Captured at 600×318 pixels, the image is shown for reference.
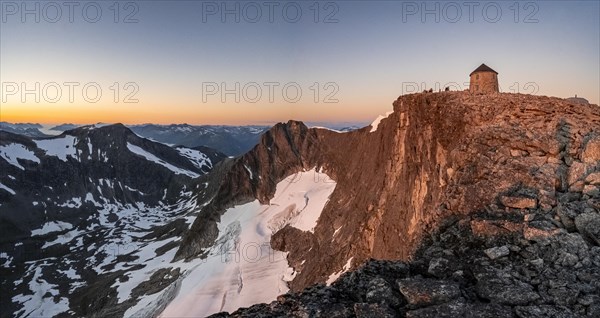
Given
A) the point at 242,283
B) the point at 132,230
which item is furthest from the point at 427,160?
the point at 132,230

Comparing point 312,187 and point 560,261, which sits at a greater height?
point 560,261

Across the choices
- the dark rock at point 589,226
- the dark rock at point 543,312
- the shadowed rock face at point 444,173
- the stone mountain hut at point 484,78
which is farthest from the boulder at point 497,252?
the stone mountain hut at point 484,78

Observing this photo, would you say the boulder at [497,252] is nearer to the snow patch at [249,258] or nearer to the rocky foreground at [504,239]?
the rocky foreground at [504,239]

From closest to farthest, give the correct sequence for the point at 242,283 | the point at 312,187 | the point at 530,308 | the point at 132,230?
the point at 530,308 < the point at 242,283 < the point at 312,187 < the point at 132,230

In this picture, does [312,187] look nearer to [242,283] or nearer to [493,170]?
[242,283]

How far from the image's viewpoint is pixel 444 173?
26.9m

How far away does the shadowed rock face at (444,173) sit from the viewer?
34.4 ft

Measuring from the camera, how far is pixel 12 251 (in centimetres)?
16550

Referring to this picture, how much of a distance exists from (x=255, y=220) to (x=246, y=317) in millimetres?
103425

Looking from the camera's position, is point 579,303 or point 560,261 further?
point 560,261

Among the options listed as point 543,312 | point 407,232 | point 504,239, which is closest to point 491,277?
point 543,312

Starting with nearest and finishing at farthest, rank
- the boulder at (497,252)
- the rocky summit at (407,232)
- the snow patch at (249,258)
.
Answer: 1. the rocky summit at (407,232)
2. the boulder at (497,252)
3. the snow patch at (249,258)

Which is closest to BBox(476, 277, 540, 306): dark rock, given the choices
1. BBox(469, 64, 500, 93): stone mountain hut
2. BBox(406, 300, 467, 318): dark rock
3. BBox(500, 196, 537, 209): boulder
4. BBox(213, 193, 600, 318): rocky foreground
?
BBox(213, 193, 600, 318): rocky foreground

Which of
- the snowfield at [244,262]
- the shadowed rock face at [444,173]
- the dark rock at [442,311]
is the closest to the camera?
the dark rock at [442,311]
